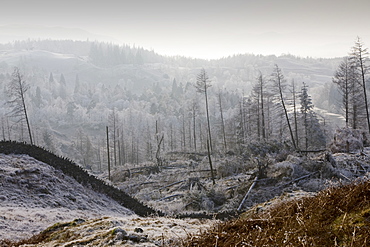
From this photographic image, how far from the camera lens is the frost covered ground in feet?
19.4

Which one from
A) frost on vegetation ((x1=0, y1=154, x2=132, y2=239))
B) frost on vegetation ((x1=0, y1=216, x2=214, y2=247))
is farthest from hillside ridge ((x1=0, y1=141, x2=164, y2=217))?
frost on vegetation ((x1=0, y1=216, x2=214, y2=247))

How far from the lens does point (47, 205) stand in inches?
392

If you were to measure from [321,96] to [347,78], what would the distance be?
523ft

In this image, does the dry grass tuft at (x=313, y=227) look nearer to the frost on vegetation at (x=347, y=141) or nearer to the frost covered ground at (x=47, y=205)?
the frost covered ground at (x=47, y=205)

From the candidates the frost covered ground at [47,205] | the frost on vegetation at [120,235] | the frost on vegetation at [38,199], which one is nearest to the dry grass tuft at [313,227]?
the frost on vegetation at [120,235]

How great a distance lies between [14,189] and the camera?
33.7 ft

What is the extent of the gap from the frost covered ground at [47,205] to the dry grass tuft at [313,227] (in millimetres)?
1683

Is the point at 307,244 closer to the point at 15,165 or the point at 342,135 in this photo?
the point at 15,165

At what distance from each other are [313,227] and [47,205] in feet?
31.6

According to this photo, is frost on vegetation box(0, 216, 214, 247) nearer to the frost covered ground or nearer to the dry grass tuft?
the frost covered ground

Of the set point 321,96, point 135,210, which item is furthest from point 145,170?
point 321,96

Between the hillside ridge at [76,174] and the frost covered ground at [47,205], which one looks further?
the hillside ridge at [76,174]

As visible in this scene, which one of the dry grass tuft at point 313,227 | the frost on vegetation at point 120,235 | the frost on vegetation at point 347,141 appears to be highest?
the dry grass tuft at point 313,227

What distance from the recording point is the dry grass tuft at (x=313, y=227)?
2.62m
